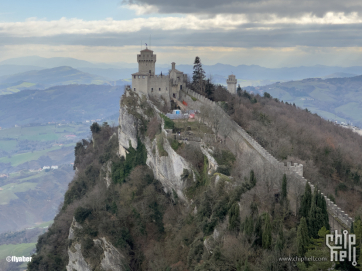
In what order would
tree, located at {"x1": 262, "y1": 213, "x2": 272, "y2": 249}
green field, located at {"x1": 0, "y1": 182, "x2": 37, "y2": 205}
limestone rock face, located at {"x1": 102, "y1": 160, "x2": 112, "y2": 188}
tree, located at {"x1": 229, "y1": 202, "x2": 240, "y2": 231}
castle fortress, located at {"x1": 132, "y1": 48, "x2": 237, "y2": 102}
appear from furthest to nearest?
green field, located at {"x1": 0, "y1": 182, "x2": 37, "y2": 205} < castle fortress, located at {"x1": 132, "y1": 48, "x2": 237, "y2": 102} < limestone rock face, located at {"x1": 102, "y1": 160, "x2": 112, "y2": 188} < tree, located at {"x1": 229, "y1": 202, "x2": 240, "y2": 231} < tree, located at {"x1": 262, "y1": 213, "x2": 272, "y2": 249}

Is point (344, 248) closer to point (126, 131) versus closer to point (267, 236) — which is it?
point (267, 236)

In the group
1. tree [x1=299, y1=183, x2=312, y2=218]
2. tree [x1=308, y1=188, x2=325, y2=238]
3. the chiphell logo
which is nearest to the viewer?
the chiphell logo

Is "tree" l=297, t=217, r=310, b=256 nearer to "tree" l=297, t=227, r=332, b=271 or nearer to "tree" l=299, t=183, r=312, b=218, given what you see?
"tree" l=297, t=227, r=332, b=271

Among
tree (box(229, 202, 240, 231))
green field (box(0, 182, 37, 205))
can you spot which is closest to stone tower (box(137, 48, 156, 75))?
tree (box(229, 202, 240, 231))

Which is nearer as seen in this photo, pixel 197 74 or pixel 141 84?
pixel 141 84

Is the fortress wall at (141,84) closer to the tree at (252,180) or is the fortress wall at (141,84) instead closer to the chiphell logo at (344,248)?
the tree at (252,180)

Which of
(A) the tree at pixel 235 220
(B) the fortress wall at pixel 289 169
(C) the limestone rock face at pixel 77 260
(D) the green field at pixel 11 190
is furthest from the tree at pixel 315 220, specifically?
(D) the green field at pixel 11 190

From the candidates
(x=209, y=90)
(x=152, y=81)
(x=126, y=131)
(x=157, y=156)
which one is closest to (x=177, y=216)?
(x=157, y=156)

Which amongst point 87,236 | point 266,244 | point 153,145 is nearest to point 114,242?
point 87,236

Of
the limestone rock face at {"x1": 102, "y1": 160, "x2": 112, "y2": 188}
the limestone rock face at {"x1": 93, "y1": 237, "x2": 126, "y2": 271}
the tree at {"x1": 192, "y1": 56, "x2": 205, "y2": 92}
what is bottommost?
the limestone rock face at {"x1": 93, "y1": 237, "x2": 126, "y2": 271}
